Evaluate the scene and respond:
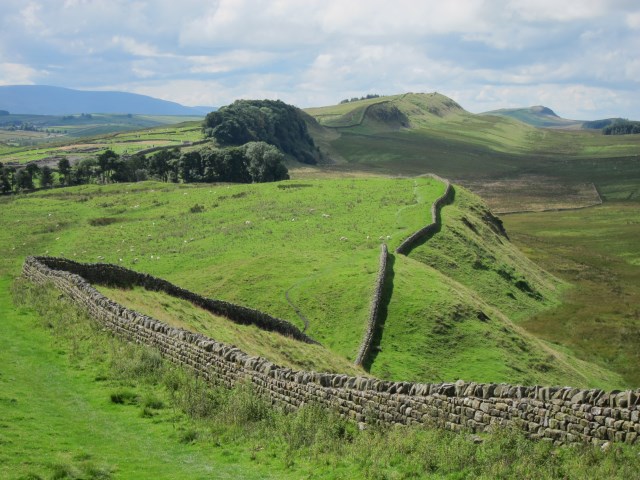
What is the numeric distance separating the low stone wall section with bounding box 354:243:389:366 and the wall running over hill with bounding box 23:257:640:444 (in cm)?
1788

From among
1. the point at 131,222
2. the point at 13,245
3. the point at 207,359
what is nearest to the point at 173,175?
the point at 131,222

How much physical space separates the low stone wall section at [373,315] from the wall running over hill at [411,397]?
17876 millimetres

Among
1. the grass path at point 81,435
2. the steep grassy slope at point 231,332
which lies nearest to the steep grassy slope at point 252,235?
the steep grassy slope at point 231,332

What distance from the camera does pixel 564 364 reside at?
4469 cm

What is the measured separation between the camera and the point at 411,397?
15.6m

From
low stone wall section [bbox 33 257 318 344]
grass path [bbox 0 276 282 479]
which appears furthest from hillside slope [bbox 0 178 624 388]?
grass path [bbox 0 276 282 479]

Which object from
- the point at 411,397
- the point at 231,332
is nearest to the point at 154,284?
the point at 231,332

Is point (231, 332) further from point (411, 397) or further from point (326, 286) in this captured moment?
point (326, 286)

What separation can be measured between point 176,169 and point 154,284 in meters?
119

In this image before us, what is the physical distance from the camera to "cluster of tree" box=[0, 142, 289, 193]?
138 meters

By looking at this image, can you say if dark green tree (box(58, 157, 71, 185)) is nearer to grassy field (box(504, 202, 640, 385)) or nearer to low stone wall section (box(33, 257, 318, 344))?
grassy field (box(504, 202, 640, 385))

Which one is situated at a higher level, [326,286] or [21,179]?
[21,179]

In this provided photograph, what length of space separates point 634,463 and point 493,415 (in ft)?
10.5

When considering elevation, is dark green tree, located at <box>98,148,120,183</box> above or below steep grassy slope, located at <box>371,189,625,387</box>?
above
